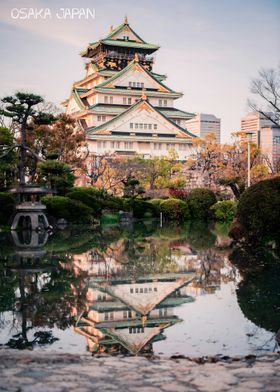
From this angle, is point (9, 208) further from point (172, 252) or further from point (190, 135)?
point (190, 135)

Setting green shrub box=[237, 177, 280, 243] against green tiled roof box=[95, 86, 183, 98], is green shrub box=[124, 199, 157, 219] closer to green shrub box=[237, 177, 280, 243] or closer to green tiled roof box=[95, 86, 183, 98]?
green shrub box=[237, 177, 280, 243]

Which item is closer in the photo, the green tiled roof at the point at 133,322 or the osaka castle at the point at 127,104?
the green tiled roof at the point at 133,322

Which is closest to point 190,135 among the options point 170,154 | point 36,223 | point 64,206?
point 170,154

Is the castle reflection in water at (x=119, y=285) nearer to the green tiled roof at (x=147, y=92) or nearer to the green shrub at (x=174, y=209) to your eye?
the green shrub at (x=174, y=209)

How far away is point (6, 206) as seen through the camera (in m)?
26.9

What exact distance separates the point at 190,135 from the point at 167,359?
50.0 m

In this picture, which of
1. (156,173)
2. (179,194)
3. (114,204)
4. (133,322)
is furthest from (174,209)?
(133,322)

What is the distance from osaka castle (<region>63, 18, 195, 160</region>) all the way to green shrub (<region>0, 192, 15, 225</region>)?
24.1 meters

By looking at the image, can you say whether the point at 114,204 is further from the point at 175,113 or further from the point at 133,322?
the point at 133,322

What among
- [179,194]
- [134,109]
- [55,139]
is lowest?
[179,194]

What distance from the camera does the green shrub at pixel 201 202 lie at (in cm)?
3591

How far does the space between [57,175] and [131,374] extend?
2407 cm

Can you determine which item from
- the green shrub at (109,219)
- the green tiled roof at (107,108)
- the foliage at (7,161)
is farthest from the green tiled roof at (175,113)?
the foliage at (7,161)

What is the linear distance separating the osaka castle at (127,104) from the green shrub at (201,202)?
15152 mm
